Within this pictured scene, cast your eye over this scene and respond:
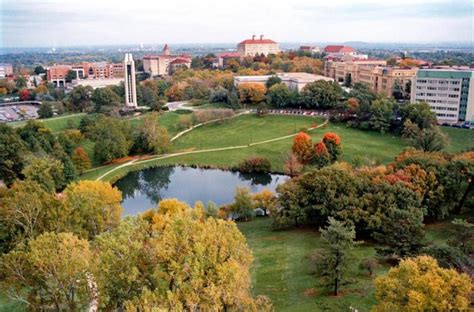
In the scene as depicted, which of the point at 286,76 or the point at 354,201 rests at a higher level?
the point at 286,76

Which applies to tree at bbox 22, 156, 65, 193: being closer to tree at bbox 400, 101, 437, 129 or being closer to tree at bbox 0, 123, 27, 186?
tree at bbox 0, 123, 27, 186

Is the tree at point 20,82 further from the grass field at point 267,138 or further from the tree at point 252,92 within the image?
the tree at point 252,92

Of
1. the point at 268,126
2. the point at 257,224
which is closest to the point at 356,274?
the point at 257,224

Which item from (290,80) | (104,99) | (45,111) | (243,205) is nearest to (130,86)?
(104,99)

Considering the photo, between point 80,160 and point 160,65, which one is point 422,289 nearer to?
point 80,160

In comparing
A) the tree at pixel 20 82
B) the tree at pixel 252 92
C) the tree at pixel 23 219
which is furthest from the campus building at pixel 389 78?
the tree at pixel 20 82

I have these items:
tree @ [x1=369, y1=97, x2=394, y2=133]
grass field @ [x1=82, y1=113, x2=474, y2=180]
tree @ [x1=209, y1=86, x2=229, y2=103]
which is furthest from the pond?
tree @ [x1=209, y1=86, x2=229, y2=103]

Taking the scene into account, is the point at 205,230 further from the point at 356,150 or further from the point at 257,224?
the point at 356,150
